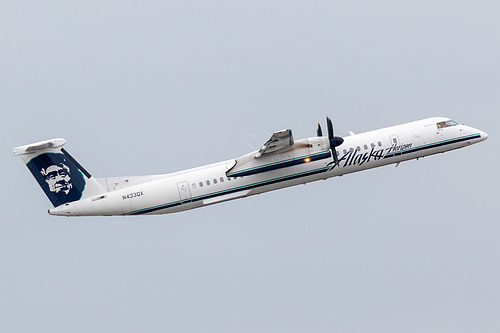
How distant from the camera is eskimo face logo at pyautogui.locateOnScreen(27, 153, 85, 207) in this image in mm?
48375

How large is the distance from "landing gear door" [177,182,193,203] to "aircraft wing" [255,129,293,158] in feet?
13.3

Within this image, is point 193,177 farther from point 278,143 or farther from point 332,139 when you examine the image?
point 332,139

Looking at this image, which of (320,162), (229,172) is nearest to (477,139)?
(320,162)

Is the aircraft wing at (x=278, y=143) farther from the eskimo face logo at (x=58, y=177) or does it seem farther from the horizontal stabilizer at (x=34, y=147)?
the horizontal stabilizer at (x=34, y=147)

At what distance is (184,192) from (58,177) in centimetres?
664

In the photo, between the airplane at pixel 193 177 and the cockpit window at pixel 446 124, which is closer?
the airplane at pixel 193 177

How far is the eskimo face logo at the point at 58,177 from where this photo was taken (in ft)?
159

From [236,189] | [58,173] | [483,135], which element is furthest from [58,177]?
[483,135]

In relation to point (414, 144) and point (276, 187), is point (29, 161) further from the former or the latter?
point (414, 144)

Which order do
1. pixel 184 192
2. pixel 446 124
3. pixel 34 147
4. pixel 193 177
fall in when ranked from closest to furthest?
pixel 34 147, pixel 184 192, pixel 193 177, pixel 446 124

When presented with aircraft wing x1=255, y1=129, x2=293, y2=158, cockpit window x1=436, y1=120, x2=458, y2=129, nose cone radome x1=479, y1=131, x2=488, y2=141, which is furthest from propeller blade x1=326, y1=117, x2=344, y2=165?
nose cone radome x1=479, y1=131, x2=488, y2=141

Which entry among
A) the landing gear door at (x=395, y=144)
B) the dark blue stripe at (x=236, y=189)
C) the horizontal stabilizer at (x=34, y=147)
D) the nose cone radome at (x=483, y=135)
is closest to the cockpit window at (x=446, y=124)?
the nose cone radome at (x=483, y=135)

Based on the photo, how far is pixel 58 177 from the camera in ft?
160

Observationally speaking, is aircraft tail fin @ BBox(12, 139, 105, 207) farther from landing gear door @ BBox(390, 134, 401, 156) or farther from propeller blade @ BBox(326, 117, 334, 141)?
landing gear door @ BBox(390, 134, 401, 156)
